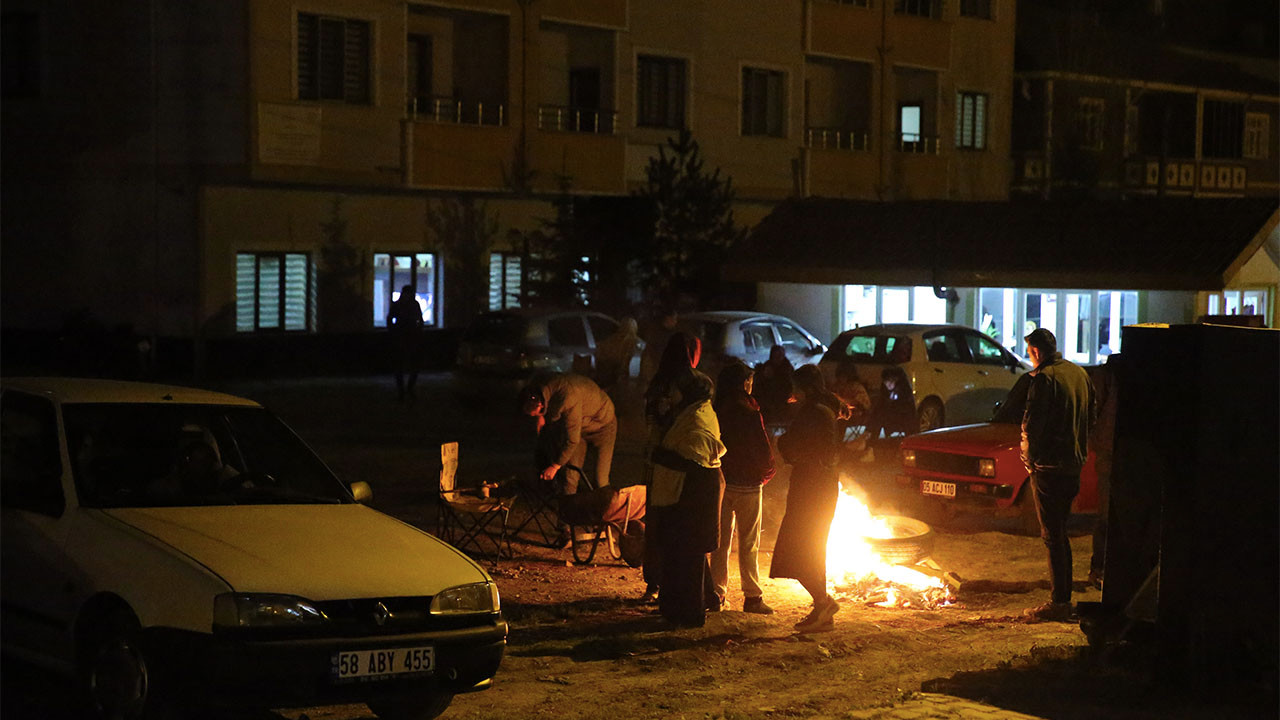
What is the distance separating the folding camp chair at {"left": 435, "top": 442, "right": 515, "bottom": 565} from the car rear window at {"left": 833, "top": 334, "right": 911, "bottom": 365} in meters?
8.57

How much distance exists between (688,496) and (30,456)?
13.1 ft

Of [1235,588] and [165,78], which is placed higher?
[165,78]

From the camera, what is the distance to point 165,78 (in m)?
27.8

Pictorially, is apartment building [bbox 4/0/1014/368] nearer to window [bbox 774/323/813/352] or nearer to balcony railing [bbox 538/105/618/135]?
balcony railing [bbox 538/105/618/135]

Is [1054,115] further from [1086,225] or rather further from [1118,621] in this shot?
[1118,621]

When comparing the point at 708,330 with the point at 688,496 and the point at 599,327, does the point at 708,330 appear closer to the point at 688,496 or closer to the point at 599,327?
the point at 599,327

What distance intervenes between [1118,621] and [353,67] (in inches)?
883

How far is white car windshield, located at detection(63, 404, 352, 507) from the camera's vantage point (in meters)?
7.66

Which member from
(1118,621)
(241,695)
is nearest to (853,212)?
(1118,621)

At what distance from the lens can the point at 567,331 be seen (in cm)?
2353

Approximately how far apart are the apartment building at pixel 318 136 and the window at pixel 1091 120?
14.5 metres

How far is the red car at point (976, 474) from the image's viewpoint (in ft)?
46.9

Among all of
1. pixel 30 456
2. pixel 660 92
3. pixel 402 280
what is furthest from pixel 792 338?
pixel 30 456

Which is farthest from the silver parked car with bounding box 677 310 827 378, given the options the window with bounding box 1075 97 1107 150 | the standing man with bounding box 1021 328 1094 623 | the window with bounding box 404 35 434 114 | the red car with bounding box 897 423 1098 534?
the window with bounding box 1075 97 1107 150
